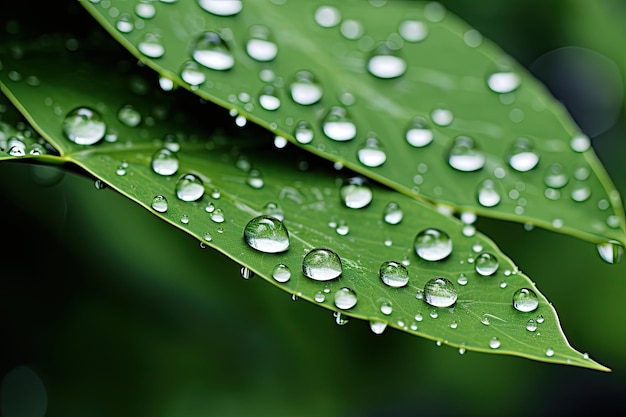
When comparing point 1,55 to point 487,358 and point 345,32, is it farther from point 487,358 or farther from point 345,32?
point 487,358

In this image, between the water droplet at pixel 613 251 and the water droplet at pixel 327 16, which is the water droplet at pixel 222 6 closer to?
the water droplet at pixel 327 16

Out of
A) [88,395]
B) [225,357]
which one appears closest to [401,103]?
[225,357]

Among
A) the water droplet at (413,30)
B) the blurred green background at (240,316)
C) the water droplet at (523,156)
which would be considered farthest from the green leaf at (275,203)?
the blurred green background at (240,316)

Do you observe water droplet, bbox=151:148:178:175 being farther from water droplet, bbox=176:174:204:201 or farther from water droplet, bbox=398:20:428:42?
water droplet, bbox=398:20:428:42

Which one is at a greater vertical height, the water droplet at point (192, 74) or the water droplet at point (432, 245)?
the water droplet at point (192, 74)

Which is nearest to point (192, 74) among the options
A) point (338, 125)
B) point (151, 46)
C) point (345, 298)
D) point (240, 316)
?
point (151, 46)

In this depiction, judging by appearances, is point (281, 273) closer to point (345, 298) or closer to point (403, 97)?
point (345, 298)
